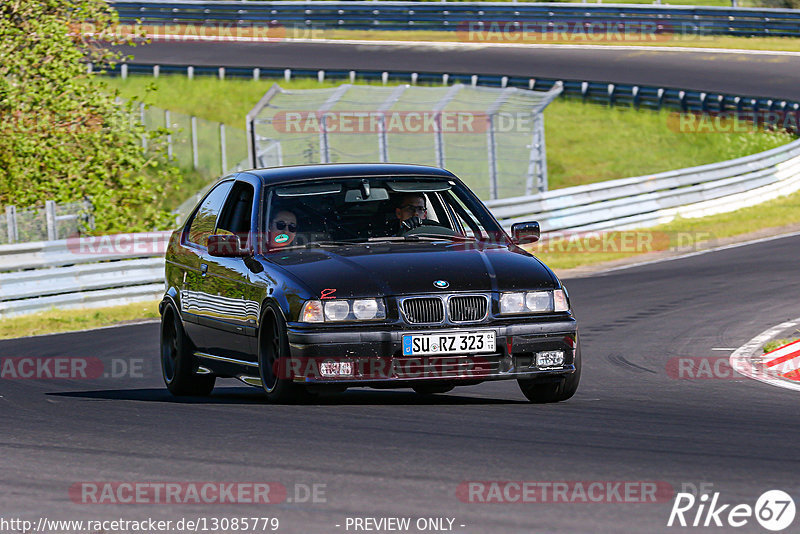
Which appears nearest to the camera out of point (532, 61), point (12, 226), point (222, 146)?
point (12, 226)

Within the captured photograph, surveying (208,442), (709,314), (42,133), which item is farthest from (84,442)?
(42,133)

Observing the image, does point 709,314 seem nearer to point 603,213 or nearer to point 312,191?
point 312,191

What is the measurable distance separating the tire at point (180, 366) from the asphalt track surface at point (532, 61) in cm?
3138

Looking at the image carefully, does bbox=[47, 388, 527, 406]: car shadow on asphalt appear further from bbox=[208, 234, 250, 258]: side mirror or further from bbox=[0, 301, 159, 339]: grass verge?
bbox=[0, 301, 159, 339]: grass verge

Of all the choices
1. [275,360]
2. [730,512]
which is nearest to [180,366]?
[275,360]

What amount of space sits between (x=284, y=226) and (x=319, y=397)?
1.17 meters

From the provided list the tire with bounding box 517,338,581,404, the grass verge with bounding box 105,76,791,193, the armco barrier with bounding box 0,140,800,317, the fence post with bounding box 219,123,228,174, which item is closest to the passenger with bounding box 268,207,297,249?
the tire with bounding box 517,338,581,404

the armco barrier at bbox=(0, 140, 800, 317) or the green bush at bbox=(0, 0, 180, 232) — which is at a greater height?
the green bush at bbox=(0, 0, 180, 232)

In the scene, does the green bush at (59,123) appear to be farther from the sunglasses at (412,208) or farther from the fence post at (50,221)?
the sunglasses at (412,208)

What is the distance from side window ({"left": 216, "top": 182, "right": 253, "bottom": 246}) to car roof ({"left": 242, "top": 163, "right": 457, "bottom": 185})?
6.2 inches

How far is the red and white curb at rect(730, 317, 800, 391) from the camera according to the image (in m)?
10.8

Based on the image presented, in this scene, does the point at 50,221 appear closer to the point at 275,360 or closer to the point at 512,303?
the point at 275,360

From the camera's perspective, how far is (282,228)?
31.3 ft

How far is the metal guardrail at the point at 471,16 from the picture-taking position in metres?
48.7
